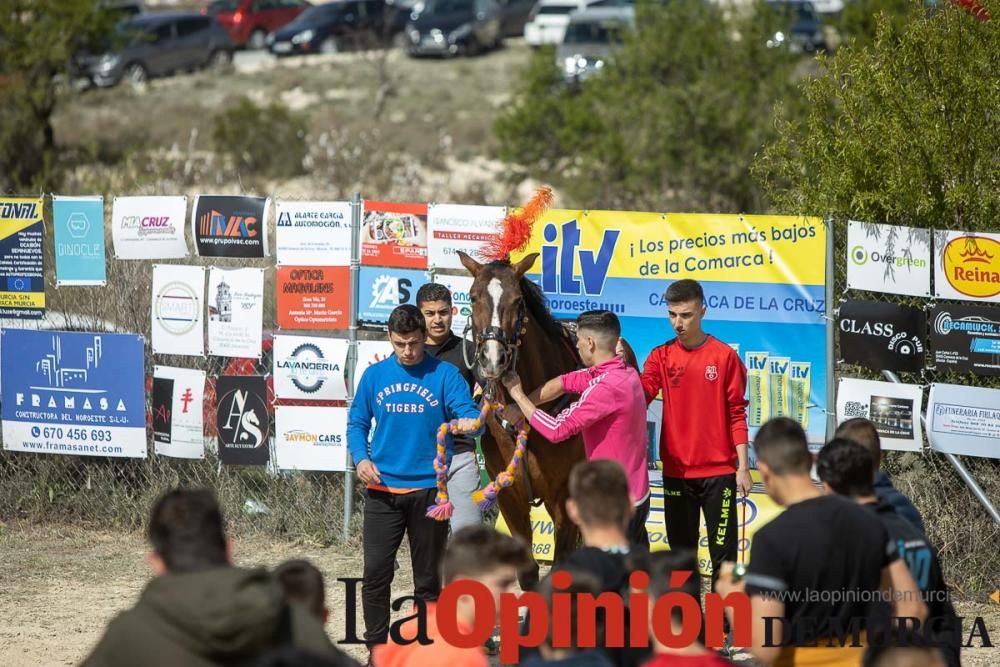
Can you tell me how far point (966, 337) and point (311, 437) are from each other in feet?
16.3

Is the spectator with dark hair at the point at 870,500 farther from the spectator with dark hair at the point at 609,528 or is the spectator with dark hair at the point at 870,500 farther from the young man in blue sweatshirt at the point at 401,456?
the young man in blue sweatshirt at the point at 401,456

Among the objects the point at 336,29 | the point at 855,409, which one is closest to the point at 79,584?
the point at 855,409

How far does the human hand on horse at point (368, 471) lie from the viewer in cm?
691

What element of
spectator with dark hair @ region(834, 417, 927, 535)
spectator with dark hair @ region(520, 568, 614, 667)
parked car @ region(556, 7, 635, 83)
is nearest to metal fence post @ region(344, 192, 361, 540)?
spectator with dark hair @ region(834, 417, 927, 535)

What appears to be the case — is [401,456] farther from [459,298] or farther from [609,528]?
[609,528]

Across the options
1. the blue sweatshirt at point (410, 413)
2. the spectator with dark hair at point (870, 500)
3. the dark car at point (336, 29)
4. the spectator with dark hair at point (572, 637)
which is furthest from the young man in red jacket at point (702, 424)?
the dark car at point (336, 29)

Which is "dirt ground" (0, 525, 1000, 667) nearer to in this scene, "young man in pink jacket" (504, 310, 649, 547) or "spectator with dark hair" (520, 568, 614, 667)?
"young man in pink jacket" (504, 310, 649, 547)

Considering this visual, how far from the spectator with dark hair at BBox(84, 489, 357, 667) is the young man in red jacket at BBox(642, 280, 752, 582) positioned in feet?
12.8

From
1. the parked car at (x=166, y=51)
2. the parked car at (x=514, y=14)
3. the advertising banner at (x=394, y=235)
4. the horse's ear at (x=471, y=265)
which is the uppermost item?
the parked car at (x=514, y=14)

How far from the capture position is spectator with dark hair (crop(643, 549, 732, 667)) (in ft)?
12.0

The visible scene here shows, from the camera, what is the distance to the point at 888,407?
27.4 feet

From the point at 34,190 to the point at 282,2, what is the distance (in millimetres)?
25944

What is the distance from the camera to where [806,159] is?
904 centimetres

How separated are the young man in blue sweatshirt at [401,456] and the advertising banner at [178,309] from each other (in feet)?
10.6
